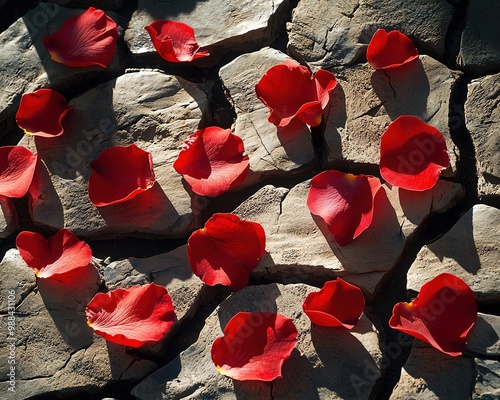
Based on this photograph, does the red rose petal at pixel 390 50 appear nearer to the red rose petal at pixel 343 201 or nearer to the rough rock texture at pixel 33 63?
the red rose petal at pixel 343 201

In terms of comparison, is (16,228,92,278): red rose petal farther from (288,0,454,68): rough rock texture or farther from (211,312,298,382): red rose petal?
(288,0,454,68): rough rock texture

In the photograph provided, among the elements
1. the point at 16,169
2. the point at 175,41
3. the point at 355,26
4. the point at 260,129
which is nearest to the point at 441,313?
the point at 260,129

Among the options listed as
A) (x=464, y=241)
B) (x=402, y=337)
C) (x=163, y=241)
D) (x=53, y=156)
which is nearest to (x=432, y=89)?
(x=464, y=241)

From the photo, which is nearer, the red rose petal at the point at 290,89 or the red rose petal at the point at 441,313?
the red rose petal at the point at 441,313

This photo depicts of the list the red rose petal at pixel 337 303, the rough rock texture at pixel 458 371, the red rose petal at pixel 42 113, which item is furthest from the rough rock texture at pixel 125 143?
the rough rock texture at pixel 458 371

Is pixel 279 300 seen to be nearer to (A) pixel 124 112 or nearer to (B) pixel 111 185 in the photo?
(B) pixel 111 185
